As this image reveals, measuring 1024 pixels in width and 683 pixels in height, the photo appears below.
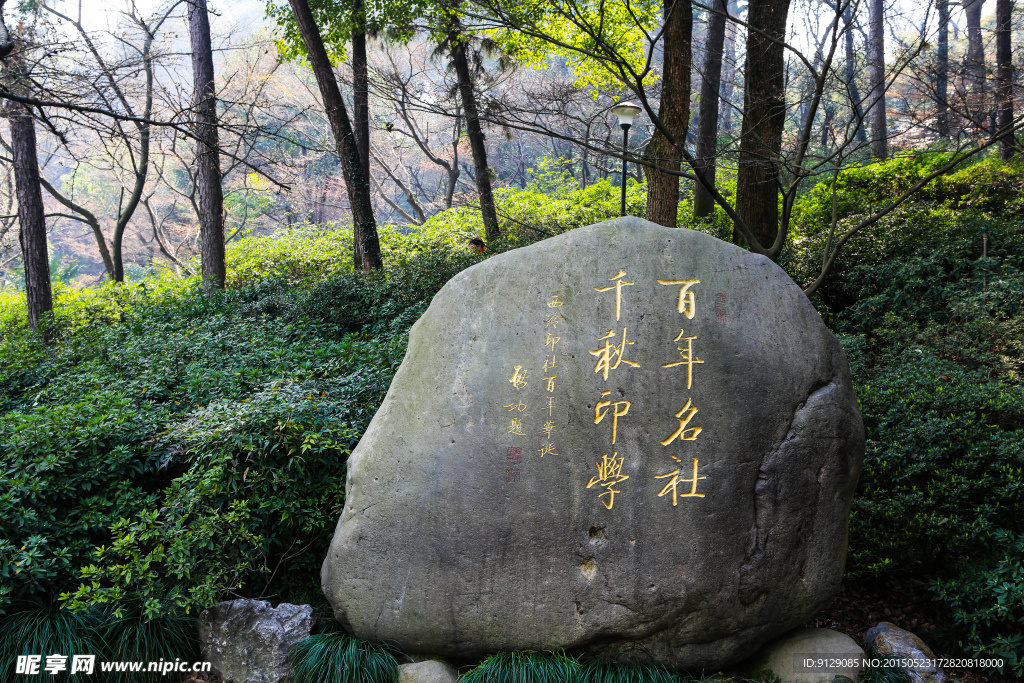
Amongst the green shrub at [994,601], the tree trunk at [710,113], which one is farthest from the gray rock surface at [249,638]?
the tree trunk at [710,113]

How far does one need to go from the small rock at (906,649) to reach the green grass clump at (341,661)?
8.66ft

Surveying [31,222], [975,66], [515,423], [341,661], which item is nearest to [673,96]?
[975,66]

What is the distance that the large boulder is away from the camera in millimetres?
3061

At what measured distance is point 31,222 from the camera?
8.55 m

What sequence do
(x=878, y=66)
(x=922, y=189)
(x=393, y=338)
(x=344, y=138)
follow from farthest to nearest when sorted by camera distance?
(x=344, y=138), (x=922, y=189), (x=393, y=338), (x=878, y=66)

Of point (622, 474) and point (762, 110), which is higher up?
point (762, 110)

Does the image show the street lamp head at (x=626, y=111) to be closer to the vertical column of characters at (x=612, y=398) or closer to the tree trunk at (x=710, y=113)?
Result: the tree trunk at (x=710, y=113)

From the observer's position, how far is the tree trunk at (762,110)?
20.8 ft

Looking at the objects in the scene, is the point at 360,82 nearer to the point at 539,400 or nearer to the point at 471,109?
the point at 471,109

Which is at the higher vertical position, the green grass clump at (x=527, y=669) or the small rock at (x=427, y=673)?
the green grass clump at (x=527, y=669)

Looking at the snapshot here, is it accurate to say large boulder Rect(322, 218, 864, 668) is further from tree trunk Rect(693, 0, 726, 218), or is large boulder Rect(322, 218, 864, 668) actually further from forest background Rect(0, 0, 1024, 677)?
tree trunk Rect(693, 0, 726, 218)

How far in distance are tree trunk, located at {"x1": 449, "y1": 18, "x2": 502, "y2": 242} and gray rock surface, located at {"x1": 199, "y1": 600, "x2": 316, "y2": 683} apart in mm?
6718

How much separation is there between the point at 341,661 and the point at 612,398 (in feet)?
6.56

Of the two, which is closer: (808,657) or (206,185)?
(808,657)
